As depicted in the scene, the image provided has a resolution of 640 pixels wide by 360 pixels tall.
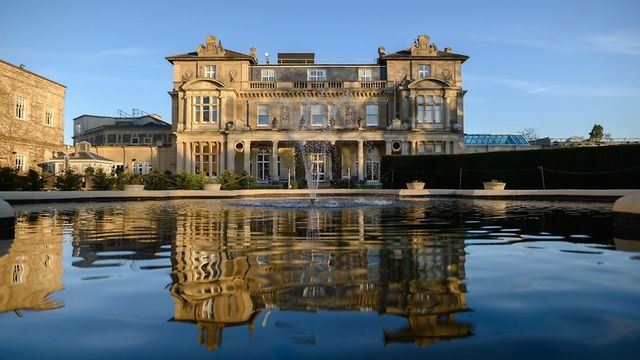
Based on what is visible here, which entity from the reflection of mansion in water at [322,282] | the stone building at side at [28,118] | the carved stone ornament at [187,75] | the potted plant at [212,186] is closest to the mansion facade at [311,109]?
the carved stone ornament at [187,75]

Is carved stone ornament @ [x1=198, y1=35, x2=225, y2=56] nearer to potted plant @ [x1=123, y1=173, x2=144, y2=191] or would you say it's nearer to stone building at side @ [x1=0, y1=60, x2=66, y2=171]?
stone building at side @ [x1=0, y1=60, x2=66, y2=171]

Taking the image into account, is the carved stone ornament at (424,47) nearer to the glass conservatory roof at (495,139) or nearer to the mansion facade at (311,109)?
the mansion facade at (311,109)

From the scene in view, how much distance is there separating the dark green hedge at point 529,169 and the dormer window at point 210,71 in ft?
68.4

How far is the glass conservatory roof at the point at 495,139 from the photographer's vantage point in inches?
2456

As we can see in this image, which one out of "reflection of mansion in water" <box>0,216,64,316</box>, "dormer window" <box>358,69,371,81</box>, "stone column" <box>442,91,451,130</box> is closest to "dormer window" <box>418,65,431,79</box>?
"stone column" <box>442,91,451,130</box>

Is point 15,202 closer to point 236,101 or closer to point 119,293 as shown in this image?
point 119,293

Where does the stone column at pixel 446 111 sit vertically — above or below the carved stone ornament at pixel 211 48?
below

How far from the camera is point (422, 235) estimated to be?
A: 765 centimetres

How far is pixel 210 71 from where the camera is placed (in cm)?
4597

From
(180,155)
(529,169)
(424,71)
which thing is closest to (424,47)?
(424,71)

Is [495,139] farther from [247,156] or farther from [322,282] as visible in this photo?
[322,282]

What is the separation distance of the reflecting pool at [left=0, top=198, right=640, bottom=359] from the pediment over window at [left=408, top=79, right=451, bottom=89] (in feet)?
126

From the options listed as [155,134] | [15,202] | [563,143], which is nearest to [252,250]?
[15,202]

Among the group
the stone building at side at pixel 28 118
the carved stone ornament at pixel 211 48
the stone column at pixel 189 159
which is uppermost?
the carved stone ornament at pixel 211 48
